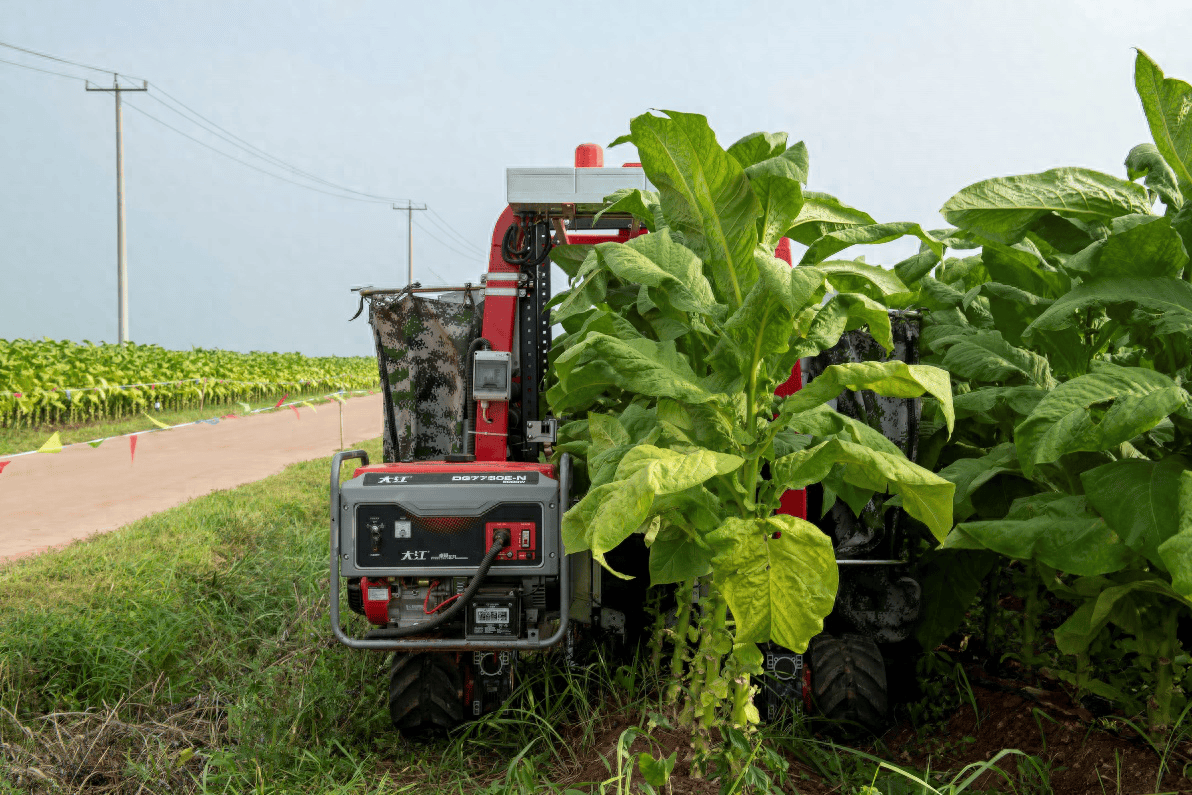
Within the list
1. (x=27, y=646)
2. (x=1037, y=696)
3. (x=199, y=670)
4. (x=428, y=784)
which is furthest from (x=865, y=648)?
(x=27, y=646)

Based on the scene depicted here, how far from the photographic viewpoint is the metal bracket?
149 inches

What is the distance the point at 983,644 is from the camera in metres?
3.89

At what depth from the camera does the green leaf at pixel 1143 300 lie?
2.42 metres

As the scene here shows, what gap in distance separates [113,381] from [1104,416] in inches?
643

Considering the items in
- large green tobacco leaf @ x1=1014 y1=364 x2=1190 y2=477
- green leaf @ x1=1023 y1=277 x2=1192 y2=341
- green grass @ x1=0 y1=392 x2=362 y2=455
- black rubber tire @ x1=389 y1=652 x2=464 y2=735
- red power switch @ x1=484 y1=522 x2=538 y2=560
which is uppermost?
green leaf @ x1=1023 y1=277 x2=1192 y2=341

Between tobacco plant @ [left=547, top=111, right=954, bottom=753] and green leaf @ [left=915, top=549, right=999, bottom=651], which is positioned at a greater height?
tobacco plant @ [left=547, top=111, right=954, bottom=753]

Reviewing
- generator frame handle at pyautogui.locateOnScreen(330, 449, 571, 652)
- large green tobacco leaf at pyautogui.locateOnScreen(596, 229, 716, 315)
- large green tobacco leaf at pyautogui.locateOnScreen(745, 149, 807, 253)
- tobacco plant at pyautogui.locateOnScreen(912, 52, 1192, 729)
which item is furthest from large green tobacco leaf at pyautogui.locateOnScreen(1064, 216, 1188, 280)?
generator frame handle at pyautogui.locateOnScreen(330, 449, 571, 652)

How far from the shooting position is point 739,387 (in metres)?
2.49

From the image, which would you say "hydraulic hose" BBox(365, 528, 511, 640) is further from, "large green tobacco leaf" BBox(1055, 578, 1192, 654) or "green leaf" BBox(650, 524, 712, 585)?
"large green tobacco leaf" BBox(1055, 578, 1192, 654)

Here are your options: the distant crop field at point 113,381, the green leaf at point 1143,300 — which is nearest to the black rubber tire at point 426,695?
the green leaf at point 1143,300

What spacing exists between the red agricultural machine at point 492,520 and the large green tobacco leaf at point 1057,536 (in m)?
0.74

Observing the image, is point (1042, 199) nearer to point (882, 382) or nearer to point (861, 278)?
point (861, 278)

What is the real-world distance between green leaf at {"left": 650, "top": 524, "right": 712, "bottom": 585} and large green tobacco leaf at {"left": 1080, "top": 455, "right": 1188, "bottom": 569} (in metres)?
1.16

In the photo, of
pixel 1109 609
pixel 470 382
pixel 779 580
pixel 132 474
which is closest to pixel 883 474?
pixel 779 580
